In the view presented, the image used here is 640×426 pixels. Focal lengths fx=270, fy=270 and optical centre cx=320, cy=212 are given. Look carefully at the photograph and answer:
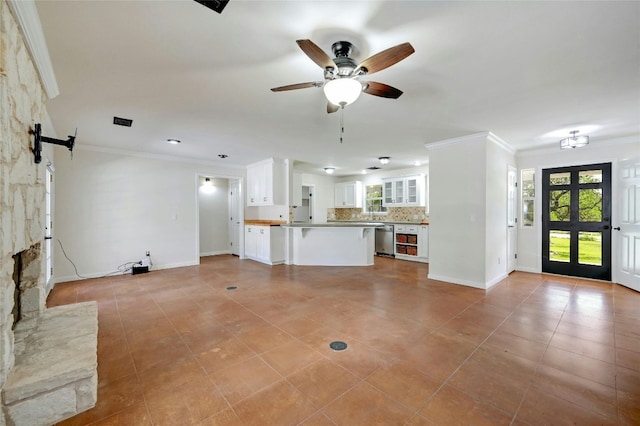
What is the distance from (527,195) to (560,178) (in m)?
0.57

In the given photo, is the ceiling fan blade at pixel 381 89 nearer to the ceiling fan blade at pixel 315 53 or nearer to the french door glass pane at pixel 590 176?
the ceiling fan blade at pixel 315 53

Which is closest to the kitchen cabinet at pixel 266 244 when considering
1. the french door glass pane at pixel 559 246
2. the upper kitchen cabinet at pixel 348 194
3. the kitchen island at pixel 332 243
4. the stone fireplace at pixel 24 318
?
the kitchen island at pixel 332 243

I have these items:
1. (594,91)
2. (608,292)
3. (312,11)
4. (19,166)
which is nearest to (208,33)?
(312,11)

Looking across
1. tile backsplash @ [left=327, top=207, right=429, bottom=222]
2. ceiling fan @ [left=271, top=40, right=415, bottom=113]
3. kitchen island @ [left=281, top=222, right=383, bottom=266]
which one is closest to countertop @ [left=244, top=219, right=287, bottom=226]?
kitchen island @ [left=281, top=222, right=383, bottom=266]

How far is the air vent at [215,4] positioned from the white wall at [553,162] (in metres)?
5.80

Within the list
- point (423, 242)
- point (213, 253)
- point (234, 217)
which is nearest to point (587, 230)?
point (423, 242)

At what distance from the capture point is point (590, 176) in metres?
4.73

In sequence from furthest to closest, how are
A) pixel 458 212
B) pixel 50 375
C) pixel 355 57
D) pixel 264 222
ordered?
pixel 264 222 → pixel 458 212 → pixel 355 57 → pixel 50 375

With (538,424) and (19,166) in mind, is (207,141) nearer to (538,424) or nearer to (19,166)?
(19,166)

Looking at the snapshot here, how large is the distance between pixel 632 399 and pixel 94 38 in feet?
14.2

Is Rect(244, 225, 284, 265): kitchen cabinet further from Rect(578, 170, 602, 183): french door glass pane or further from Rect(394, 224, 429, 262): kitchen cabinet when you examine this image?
Rect(578, 170, 602, 183): french door glass pane

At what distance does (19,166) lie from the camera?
1.61 m

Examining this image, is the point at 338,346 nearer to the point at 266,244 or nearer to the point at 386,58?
the point at 386,58

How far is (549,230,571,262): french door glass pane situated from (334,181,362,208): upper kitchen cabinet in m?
4.69
